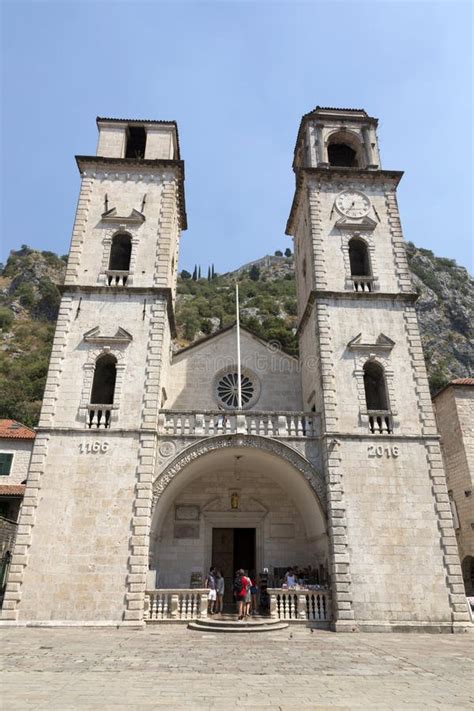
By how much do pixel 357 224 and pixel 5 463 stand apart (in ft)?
73.4

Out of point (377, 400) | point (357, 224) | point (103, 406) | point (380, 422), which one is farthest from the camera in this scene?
point (357, 224)

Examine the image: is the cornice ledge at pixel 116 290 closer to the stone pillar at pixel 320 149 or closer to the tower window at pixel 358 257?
the tower window at pixel 358 257

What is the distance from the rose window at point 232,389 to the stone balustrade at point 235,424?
12.8 ft

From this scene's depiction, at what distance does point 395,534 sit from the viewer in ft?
43.8

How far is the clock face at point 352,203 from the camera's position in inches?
741

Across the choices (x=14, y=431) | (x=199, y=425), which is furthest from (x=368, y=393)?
(x=14, y=431)

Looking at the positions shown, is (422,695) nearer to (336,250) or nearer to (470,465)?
(336,250)

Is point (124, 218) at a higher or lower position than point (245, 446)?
higher

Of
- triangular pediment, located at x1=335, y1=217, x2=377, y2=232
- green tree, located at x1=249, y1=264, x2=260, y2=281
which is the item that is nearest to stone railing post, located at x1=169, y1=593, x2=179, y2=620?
triangular pediment, located at x1=335, y1=217, x2=377, y2=232

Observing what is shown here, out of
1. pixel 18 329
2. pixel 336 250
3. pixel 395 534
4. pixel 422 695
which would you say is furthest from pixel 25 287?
pixel 422 695

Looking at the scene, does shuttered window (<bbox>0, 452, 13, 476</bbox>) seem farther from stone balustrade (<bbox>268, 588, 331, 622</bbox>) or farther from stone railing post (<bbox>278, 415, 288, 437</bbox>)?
stone balustrade (<bbox>268, 588, 331, 622</bbox>)

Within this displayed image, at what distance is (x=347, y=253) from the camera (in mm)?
17984

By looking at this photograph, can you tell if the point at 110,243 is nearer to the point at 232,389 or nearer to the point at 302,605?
the point at 232,389

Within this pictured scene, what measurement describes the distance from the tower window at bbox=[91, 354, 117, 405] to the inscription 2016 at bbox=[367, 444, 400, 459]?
9019mm
